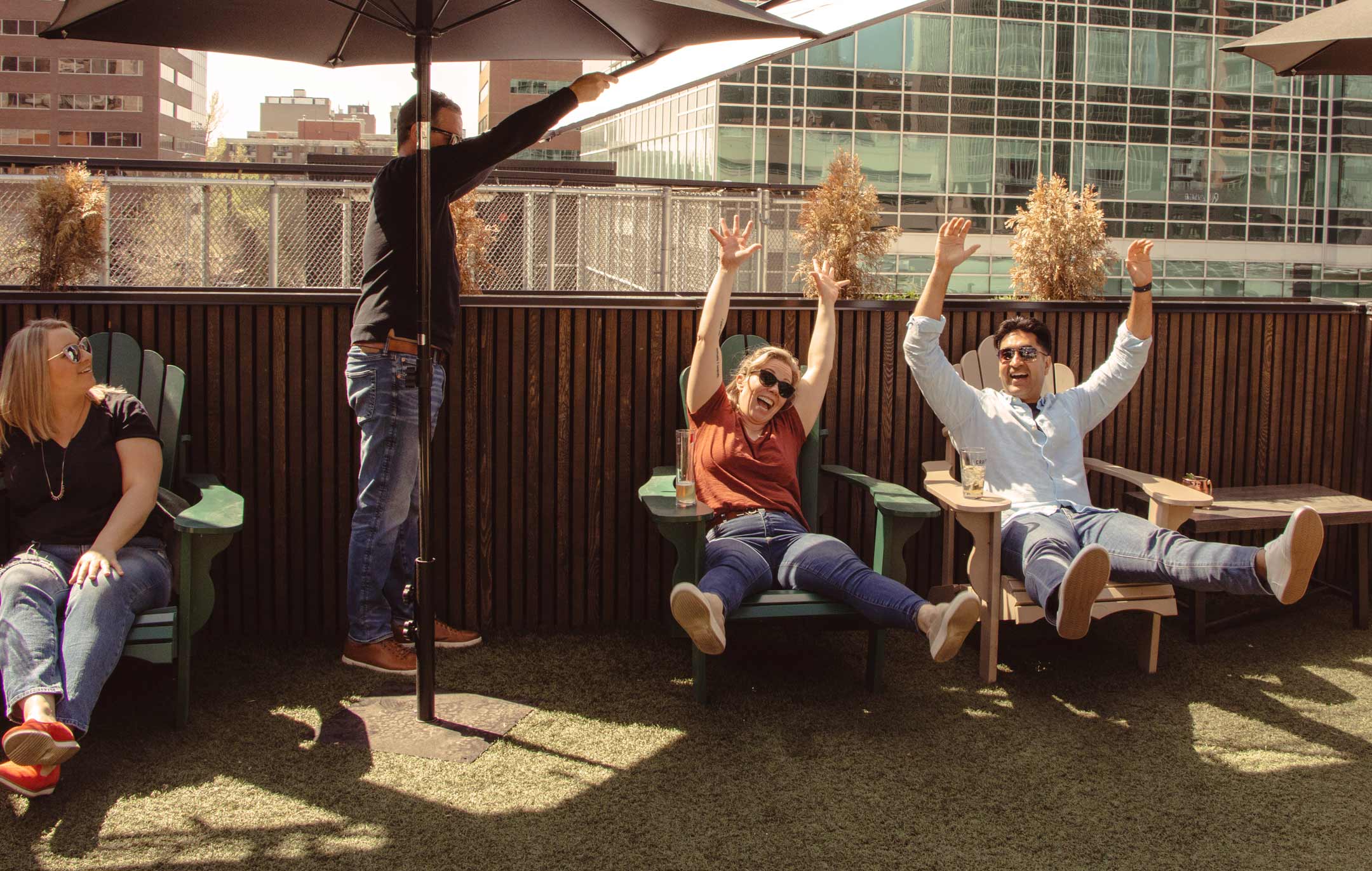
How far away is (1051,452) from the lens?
3869 mm

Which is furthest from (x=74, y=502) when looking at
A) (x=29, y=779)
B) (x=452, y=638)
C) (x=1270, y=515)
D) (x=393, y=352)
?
(x=1270, y=515)

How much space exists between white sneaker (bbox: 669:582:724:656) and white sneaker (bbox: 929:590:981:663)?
1.80 feet

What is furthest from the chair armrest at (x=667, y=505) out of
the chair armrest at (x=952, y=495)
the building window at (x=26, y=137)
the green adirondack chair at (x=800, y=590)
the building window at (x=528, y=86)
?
the building window at (x=26, y=137)

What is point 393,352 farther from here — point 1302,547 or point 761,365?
point 1302,547

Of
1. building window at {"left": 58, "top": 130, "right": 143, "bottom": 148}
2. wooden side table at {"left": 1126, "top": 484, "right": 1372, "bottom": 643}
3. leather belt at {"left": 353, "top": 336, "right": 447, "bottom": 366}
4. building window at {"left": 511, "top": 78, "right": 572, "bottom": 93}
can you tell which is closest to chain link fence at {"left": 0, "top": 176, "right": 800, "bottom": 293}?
leather belt at {"left": 353, "top": 336, "right": 447, "bottom": 366}

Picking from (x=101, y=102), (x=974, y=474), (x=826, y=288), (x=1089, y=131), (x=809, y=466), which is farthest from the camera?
(x=101, y=102)

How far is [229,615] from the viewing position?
12.8ft

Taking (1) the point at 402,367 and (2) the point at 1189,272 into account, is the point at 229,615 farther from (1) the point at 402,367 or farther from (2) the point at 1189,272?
(2) the point at 1189,272

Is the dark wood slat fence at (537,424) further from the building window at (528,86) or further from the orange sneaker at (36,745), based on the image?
the building window at (528,86)

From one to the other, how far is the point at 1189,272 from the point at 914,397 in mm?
38104

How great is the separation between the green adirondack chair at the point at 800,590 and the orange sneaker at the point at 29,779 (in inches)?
63.3

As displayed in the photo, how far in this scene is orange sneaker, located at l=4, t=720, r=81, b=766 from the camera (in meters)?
2.46

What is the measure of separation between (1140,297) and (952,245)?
2.29ft

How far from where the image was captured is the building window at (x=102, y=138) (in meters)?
78.5
